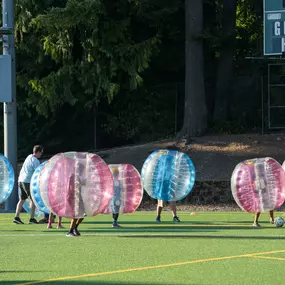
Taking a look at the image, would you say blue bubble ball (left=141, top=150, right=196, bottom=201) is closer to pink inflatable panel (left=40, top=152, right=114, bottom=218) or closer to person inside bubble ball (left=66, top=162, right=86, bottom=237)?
pink inflatable panel (left=40, top=152, right=114, bottom=218)

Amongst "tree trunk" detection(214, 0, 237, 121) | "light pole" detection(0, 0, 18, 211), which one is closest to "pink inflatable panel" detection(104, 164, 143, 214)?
"light pole" detection(0, 0, 18, 211)

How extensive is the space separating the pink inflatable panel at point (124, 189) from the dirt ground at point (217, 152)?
8665 millimetres

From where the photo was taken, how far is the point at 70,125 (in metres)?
36.1

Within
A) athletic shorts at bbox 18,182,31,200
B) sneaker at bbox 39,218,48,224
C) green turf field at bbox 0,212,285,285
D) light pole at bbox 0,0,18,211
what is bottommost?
sneaker at bbox 39,218,48,224

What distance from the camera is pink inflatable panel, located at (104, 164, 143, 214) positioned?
17.8 m

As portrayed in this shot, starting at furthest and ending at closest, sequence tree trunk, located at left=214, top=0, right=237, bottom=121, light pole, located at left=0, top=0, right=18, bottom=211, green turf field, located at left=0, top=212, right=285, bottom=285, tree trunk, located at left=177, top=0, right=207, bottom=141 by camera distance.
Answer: tree trunk, located at left=214, top=0, right=237, bottom=121
tree trunk, located at left=177, top=0, right=207, bottom=141
light pole, located at left=0, top=0, right=18, bottom=211
green turf field, located at left=0, top=212, right=285, bottom=285

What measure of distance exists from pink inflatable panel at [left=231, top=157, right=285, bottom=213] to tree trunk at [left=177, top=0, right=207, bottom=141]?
13.8 metres

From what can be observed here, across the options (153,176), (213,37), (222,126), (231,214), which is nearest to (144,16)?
(213,37)

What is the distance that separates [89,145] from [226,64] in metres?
6.18

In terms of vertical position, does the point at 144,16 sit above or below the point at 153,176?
above

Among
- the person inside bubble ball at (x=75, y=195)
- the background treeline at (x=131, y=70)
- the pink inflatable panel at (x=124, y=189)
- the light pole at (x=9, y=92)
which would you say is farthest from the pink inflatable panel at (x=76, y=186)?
the background treeline at (x=131, y=70)

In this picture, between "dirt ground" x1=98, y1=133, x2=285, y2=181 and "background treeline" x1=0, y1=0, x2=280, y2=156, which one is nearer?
"dirt ground" x1=98, y1=133, x2=285, y2=181

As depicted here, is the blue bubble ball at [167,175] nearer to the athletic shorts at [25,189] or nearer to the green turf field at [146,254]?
the green turf field at [146,254]

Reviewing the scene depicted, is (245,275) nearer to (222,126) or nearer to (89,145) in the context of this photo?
(222,126)
